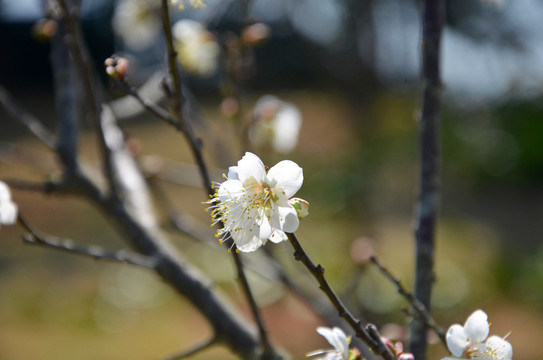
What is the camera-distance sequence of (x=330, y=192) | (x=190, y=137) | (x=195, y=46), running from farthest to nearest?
(x=330, y=192) < (x=195, y=46) < (x=190, y=137)

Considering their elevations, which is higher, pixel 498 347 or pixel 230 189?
pixel 230 189

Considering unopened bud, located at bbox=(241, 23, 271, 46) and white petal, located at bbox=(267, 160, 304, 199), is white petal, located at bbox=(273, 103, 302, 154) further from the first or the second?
white petal, located at bbox=(267, 160, 304, 199)

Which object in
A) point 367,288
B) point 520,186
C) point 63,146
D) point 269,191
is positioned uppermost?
point 520,186

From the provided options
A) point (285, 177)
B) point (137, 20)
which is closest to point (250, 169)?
point (285, 177)

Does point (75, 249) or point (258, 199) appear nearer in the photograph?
point (258, 199)

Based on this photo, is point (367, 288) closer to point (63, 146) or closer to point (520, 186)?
point (63, 146)

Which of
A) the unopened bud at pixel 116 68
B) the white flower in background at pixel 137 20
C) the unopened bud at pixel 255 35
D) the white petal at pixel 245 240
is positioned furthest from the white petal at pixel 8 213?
the white flower in background at pixel 137 20

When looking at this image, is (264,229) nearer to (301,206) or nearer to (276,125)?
(301,206)

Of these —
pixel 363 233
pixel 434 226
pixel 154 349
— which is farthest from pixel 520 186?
pixel 434 226
